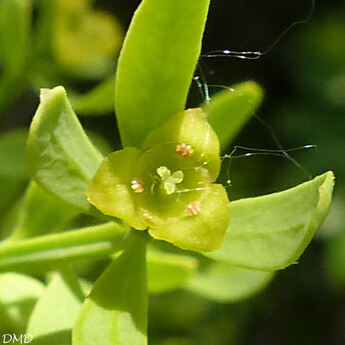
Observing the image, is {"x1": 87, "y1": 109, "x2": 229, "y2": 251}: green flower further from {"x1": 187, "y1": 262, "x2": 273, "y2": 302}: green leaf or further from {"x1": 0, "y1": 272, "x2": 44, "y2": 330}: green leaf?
{"x1": 187, "y1": 262, "x2": 273, "y2": 302}: green leaf

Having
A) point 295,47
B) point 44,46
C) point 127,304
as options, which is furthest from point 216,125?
point 295,47

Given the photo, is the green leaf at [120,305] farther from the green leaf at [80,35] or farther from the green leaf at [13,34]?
the green leaf at [80,35]

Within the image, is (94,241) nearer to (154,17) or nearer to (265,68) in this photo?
(154,17)

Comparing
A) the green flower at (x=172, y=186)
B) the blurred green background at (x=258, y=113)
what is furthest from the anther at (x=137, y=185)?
the blurred green background at (x=258, y=113)

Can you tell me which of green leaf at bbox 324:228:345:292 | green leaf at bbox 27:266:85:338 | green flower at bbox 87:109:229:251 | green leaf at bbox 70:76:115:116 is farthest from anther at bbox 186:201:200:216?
green leaf at bbox 324:228:345:292

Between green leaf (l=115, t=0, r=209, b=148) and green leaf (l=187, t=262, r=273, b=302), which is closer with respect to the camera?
green leaf (l=115, t=0, r=209, b=148)
